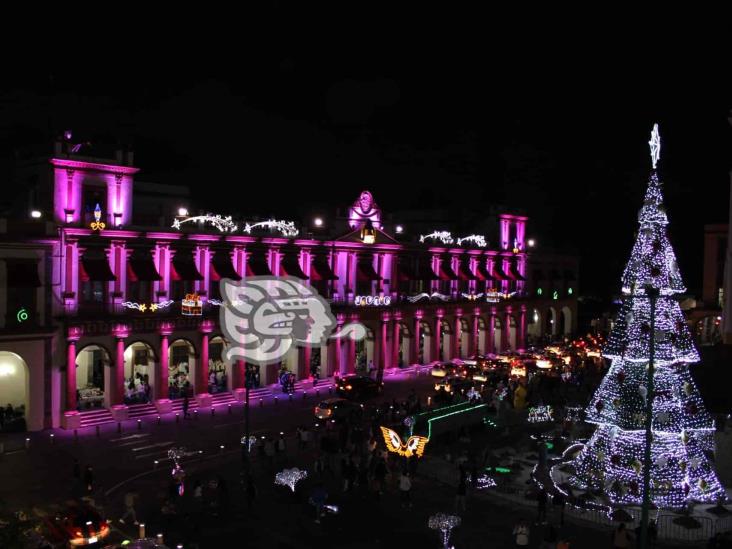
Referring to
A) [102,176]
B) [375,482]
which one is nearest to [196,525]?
[375,482]

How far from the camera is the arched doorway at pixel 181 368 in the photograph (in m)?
39.5

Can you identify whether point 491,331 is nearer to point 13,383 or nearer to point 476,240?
point 476,240

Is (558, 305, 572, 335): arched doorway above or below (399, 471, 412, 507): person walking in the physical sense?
above

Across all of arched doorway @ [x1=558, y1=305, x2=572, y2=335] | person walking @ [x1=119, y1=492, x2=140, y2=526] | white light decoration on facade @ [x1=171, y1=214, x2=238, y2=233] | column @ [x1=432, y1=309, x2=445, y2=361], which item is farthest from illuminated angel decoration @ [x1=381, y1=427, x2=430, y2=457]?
arched doorway @ [x1=558, y1=305, x2=572, y2=335]

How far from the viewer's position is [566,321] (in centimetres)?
7350

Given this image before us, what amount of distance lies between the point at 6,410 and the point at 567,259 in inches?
2160

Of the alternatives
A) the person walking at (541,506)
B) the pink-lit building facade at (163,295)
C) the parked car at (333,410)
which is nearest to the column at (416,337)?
the pink-lit building facade at (163,295)

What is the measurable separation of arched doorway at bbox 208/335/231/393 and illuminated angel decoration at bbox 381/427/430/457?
16202 millimetres

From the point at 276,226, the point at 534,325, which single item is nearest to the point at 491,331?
the point at 534,325

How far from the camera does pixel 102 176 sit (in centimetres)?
3538

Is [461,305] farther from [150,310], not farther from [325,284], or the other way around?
[150,310]

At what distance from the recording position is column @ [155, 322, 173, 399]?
37562 millimetres

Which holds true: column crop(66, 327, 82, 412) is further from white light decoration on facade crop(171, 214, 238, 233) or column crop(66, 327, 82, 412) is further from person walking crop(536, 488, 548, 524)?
person walking crop(536, 488, 548, 524)

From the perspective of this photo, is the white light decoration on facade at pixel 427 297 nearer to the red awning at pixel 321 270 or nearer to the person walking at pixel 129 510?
the red awning at pixel 321 270
